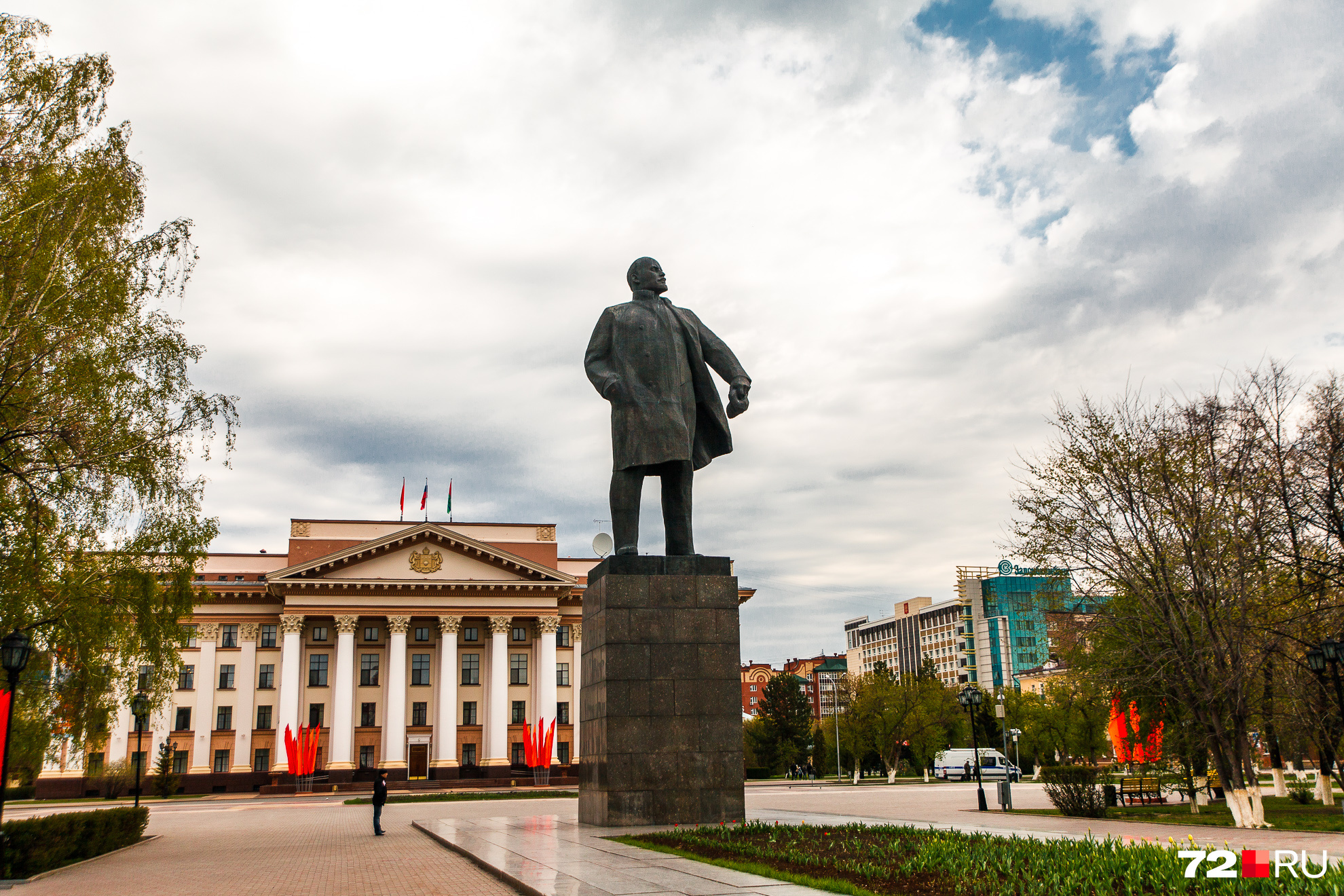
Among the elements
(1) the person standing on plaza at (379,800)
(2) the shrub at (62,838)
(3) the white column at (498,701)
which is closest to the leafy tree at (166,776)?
(3) the white column at (498,701)

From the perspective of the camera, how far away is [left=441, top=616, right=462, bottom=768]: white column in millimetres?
55000

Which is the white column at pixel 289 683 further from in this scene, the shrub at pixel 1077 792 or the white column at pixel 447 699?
the shrub at pixel 1077 792

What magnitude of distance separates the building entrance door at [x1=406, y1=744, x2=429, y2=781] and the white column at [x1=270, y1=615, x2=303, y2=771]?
22.4ft

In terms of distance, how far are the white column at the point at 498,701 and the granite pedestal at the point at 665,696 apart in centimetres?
4614

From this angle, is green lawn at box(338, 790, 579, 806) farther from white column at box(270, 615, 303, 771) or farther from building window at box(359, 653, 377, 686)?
building window at box(359, 653, 377, 686)

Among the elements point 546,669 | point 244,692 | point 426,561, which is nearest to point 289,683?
point 244,692

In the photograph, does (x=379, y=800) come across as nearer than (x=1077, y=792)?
Yes

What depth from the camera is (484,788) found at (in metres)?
49.8

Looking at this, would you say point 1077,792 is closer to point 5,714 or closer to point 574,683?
point 5,714

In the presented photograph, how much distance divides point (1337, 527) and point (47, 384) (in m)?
26.3

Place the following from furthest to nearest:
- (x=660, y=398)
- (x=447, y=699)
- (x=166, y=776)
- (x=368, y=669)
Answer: (x=368, y=669) < (x=447, y=699) < (x=166, y=776) < (x=660, y=398)

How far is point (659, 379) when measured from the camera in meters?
12.6

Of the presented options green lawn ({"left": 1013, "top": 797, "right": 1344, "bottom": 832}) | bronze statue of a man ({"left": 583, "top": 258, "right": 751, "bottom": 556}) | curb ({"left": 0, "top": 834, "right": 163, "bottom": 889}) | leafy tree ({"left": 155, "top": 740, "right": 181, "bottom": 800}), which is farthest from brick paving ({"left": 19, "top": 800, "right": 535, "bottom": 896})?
leafy tree ({"left": 155, "top": 740, "right": 181, "bottom": 800})

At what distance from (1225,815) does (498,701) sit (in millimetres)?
41806
